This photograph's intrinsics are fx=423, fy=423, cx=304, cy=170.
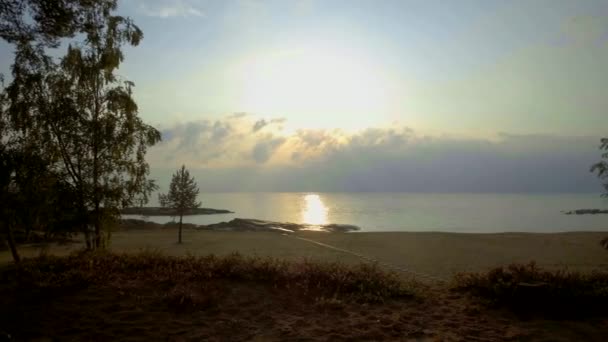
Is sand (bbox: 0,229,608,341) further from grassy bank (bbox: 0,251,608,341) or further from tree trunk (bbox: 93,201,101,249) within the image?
tree trunk (bbox: 93,201,101,249)

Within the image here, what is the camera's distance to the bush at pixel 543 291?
8.73 meters

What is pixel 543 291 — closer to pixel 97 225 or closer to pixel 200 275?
pixel 200 275

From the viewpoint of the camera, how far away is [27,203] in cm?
1405

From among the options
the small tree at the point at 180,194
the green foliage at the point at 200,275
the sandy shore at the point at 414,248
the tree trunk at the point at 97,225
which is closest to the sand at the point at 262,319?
the green foliage at the point at 200,275

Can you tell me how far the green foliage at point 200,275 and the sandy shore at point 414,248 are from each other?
757 cm

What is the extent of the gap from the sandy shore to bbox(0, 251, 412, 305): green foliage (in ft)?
24.8

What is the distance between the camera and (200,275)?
10023 mm

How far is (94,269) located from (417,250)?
821 inches

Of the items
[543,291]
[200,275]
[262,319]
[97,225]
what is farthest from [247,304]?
[97,225]

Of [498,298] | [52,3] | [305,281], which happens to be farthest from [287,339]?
[52,3]

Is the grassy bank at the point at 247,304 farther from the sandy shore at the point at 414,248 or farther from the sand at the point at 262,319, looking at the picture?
the sandy shore at the point at 414,248

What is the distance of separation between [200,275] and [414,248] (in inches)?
808

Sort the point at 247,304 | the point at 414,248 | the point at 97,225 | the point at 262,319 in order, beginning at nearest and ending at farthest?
1. the point at 262,319
2. the point at 247,304
3. the point at 97,225
4. the point at 414,248

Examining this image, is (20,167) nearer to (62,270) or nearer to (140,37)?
(62,270)
